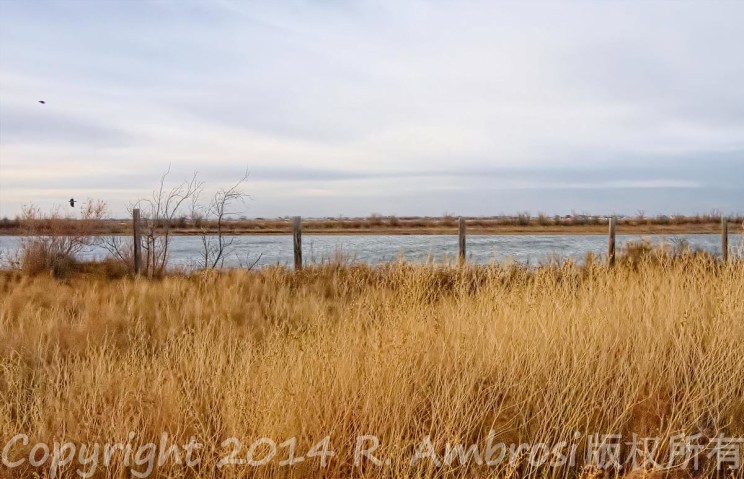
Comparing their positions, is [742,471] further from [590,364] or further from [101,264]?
[101,264]

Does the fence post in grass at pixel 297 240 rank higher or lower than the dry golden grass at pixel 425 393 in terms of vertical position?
higher

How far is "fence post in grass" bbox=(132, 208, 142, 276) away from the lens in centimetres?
1413

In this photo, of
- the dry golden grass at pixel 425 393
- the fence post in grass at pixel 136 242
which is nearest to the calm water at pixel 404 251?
the fence post in grass at pixel 136 242

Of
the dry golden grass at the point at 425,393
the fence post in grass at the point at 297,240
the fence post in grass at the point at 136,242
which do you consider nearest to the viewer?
the dry golden grass at the point at 425,393

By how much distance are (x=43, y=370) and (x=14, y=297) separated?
467 cm

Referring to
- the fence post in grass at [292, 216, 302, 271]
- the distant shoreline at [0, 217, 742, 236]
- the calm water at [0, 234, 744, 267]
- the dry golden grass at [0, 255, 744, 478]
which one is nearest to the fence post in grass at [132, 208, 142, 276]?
the calm water at [0, 234, 744, 267]

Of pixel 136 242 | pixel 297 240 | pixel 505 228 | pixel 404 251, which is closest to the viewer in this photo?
pixel 136 242

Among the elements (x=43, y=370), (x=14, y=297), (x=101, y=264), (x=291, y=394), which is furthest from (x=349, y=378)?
(x=101, y=264)

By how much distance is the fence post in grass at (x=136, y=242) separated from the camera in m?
14.1

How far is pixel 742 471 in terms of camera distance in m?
3.87

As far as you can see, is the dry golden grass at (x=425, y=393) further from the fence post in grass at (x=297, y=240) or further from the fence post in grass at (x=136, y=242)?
the fence post in grass at (x=136, y=242)

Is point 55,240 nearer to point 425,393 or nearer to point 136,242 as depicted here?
point 136,242

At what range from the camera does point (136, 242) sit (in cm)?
1416

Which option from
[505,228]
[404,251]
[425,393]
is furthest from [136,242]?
[505,228]
